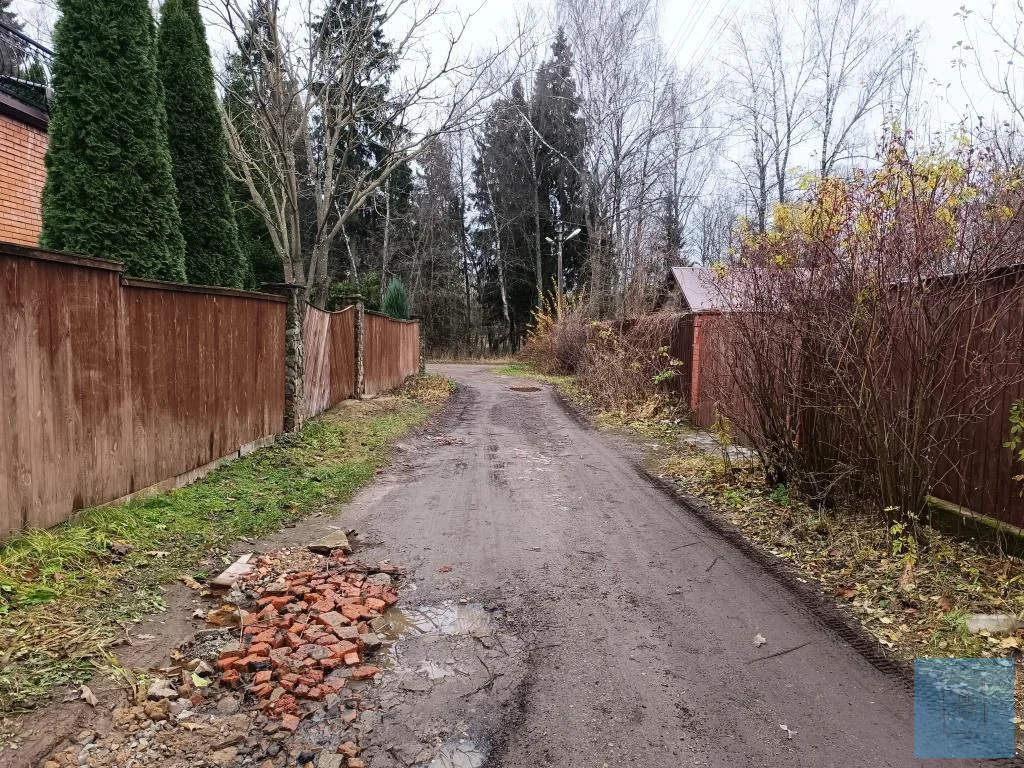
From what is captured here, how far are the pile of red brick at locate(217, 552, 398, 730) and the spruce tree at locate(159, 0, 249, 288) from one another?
867 cm

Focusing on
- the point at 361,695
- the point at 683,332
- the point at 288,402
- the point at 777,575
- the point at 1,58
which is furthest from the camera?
the point at 683,332

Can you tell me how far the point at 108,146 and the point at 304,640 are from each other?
649 cm

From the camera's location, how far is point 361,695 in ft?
8.77

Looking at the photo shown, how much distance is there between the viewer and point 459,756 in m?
2.30

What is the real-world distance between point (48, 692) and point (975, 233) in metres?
5.57

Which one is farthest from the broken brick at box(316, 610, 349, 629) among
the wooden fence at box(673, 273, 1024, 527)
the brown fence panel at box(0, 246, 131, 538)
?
the wooden fence at box(673, 273, 1024, 527)

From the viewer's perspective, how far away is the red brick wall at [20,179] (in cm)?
809

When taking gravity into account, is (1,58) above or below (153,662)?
above

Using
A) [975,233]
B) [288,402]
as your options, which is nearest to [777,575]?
[975,233]

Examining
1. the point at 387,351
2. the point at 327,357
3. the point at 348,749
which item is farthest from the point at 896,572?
the point at 387,351

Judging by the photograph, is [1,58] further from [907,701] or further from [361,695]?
[907,701]

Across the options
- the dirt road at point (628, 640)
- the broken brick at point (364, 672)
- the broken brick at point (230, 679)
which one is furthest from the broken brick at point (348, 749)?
the broken brick at point (230, 679)

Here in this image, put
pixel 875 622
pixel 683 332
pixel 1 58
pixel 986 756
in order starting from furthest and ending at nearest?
pixel 683 332 → pixel 1 58 → pixel 875 622 → pixel 986 756

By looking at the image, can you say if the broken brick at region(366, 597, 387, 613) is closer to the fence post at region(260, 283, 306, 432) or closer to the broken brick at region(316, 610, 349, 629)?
the broken brick at region(316, 610, 349, 629)
